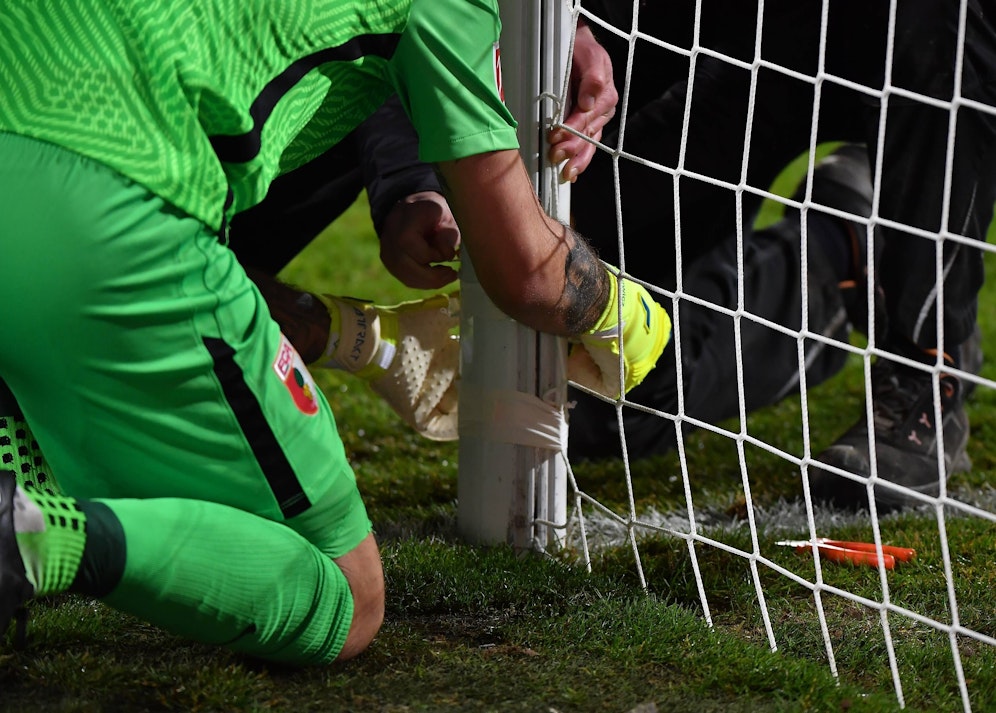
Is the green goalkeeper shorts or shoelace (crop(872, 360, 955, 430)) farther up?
the green goalkeeper shorts

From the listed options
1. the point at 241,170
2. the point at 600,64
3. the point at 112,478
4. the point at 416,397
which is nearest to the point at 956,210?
the point at 600,64

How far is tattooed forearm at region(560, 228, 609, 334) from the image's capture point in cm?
183

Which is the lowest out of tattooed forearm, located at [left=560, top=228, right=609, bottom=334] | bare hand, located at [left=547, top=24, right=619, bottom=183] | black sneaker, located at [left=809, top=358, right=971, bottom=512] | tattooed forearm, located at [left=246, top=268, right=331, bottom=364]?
black sneaker, located at [left=809, top=358, right=971, bottom=512]

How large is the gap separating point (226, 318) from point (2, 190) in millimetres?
289

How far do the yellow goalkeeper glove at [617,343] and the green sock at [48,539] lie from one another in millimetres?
896

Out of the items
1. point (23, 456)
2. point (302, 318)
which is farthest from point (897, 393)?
point (23, 456)

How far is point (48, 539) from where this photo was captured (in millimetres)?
1305

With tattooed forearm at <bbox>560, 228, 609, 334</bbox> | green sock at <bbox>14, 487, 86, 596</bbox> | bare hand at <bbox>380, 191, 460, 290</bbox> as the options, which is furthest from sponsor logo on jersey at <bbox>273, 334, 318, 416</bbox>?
bare hand at <bbox>380, 191, 460, 290</bbox>

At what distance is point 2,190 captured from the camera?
136cm

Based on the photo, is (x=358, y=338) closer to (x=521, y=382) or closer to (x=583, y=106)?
(x=521, y=382)

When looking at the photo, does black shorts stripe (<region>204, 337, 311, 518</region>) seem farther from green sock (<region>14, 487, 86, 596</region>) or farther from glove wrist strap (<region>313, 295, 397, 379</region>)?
glove wrist strap (<region>313, 295, 397, 379</region>)

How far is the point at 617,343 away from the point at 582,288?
155 millimetres

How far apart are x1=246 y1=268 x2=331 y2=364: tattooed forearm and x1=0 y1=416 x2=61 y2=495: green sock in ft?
2.17

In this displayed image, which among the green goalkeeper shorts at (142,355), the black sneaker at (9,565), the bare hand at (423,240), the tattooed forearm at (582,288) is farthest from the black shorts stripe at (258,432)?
the bare hand at (423,240)
